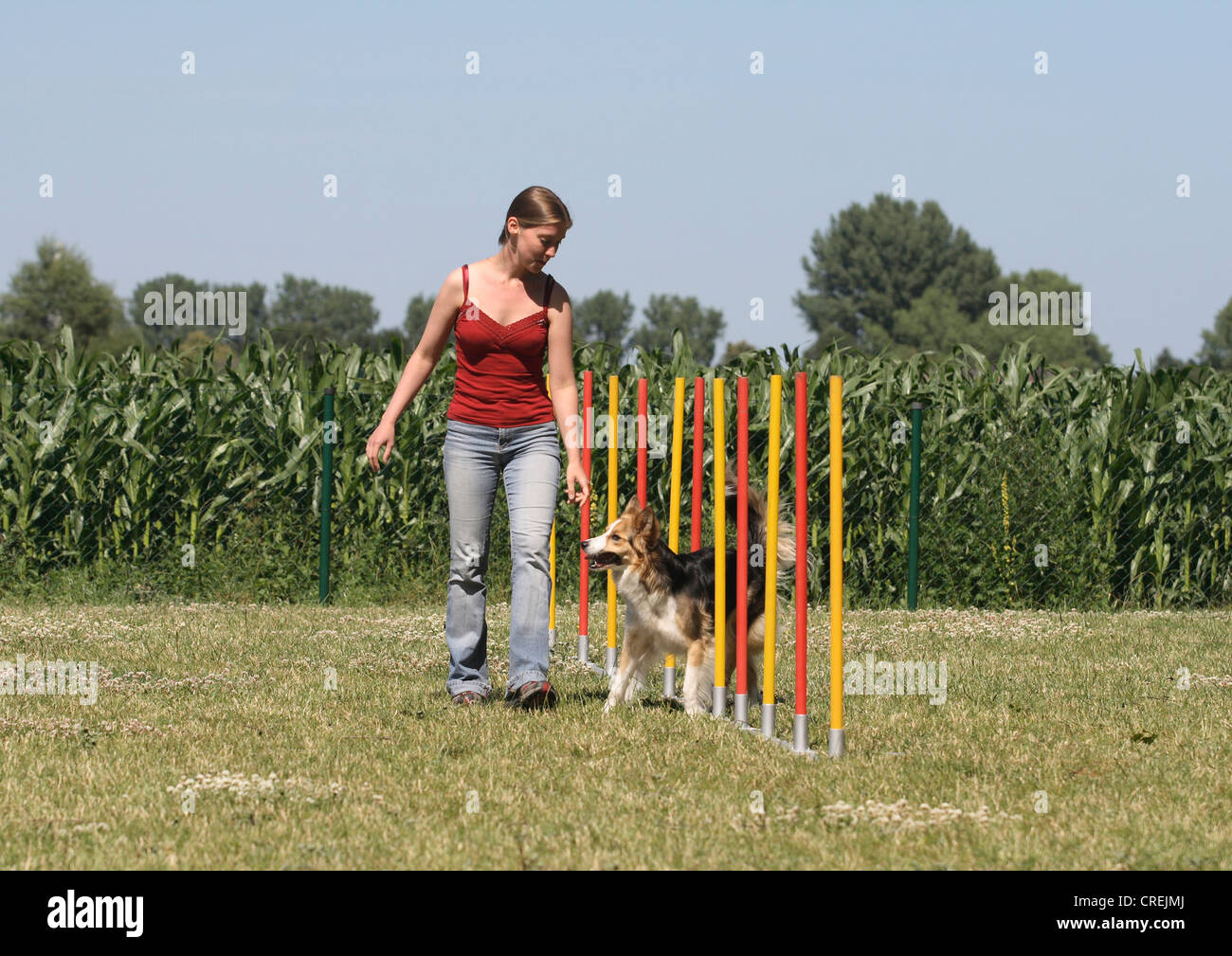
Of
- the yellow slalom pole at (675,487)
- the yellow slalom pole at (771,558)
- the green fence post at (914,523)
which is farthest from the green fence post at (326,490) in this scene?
the yellow slalom pole at (771,558)

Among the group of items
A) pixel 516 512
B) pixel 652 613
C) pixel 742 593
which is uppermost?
pixel 516 512

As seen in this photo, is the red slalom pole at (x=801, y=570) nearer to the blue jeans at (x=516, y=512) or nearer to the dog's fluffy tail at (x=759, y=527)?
the dog's fluffy tail at (x=759, y=527)

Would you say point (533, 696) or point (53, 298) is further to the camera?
point (53, 298)

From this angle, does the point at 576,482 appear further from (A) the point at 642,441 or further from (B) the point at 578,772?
(B) the point at 578,772

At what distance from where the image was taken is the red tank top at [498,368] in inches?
261

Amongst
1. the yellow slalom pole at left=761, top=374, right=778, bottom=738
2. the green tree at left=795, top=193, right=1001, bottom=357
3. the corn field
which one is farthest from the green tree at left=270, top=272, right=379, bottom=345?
the yellow slalom pole at left=761, top=374, right=778, bottom=738

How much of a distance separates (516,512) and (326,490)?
6273mm

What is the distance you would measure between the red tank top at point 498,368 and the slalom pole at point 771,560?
130 centimetres

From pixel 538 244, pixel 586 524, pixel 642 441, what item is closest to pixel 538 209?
pixel 538 244

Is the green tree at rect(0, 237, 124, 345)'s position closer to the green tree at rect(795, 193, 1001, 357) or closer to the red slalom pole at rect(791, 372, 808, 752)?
the green tree at rect(795, 193, 1001, 357)

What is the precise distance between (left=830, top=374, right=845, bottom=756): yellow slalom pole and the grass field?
0.21 meters

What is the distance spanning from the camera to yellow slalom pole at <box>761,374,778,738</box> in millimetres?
5910

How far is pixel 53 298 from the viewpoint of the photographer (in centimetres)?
7338
